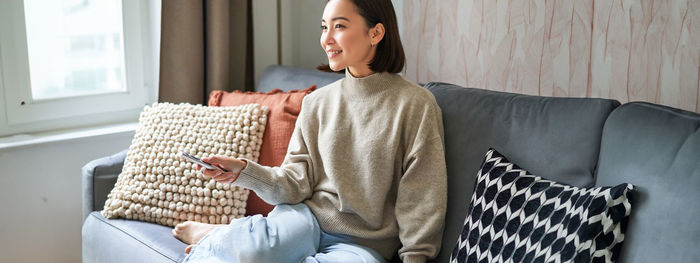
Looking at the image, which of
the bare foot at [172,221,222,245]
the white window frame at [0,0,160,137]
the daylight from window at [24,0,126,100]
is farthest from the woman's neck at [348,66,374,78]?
the daylight from window at [24,0,126,100]

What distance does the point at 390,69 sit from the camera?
1.83 metres

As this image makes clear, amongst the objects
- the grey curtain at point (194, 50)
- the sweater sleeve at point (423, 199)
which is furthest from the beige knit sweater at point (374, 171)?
the grey curtain at point (194, 50)

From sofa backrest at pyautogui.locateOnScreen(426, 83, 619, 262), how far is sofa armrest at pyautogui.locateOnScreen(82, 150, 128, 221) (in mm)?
1061

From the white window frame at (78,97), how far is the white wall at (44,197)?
0.17 meters

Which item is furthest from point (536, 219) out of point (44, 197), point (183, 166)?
point (44, 197)

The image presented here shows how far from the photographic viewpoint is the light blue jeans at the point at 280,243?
1.65 metres

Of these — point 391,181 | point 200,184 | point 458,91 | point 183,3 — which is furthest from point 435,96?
point 183,3

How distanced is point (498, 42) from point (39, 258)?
1.75m

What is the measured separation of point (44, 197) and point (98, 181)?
0.42 meters

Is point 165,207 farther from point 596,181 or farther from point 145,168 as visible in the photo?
point 596,181

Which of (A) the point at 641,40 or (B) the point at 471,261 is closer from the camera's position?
(B) the point at 471,261

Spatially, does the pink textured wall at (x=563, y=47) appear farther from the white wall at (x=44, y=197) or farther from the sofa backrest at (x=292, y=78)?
the white wall at (x=44, y=197)

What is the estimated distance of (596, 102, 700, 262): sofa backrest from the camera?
51.1 inches

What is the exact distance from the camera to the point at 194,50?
8.86ft
